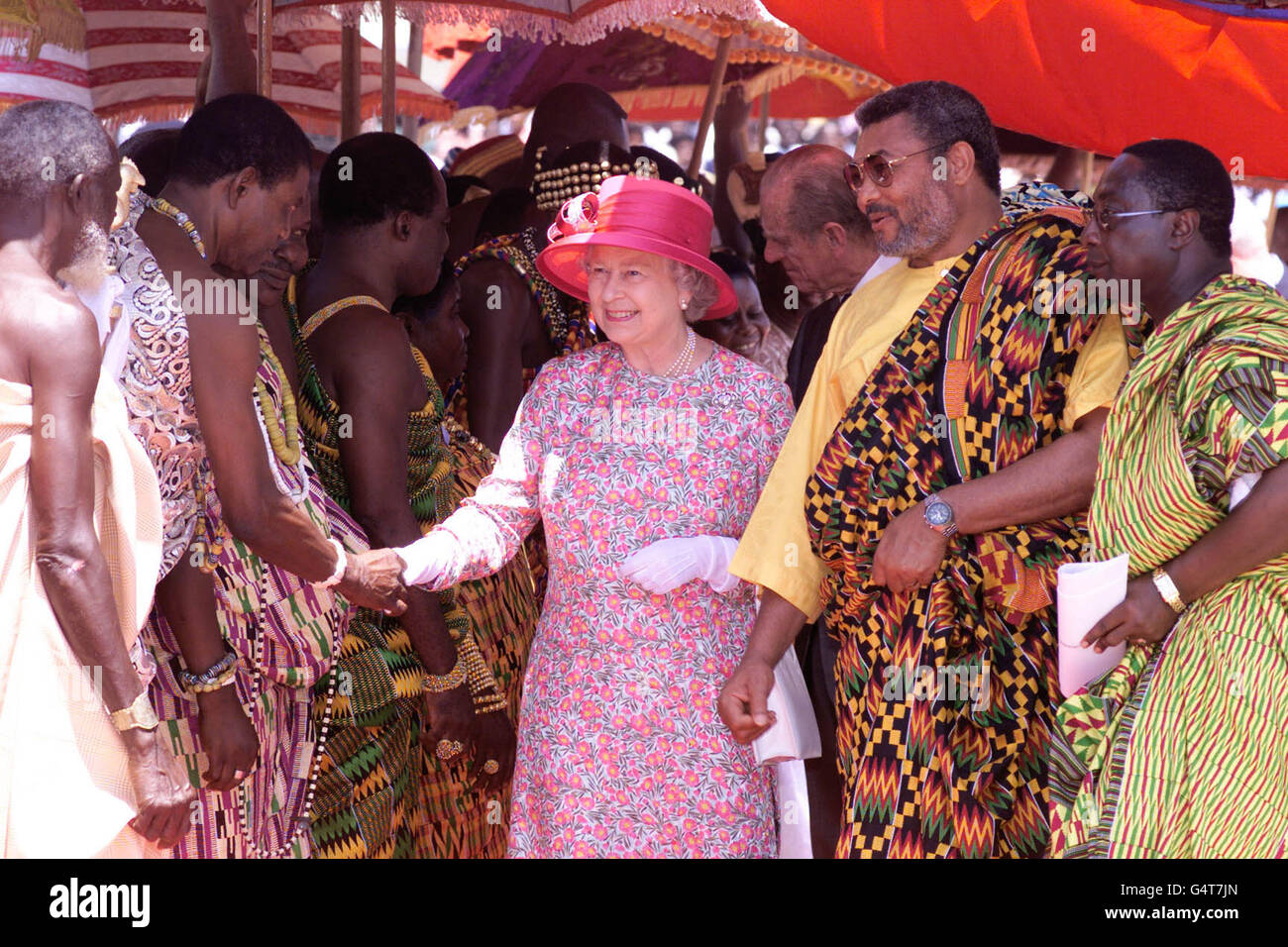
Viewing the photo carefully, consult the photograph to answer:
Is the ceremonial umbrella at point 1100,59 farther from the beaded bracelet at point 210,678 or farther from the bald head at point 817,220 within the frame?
the beaded bracelet at point 210,678

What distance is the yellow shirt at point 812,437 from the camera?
11.6ft

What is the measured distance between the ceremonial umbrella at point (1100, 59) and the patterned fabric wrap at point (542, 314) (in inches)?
44.1

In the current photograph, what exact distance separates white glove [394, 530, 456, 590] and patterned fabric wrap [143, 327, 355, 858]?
23 cm

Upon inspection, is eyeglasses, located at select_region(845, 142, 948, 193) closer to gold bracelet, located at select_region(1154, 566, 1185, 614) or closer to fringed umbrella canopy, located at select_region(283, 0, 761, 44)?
gold bracelet, located at select_region(1154, 566, 1185, 614)

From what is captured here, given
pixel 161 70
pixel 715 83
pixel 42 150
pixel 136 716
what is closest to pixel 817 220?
pixel 42 150

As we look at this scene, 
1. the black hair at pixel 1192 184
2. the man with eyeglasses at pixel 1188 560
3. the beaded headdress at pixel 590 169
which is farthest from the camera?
the beaded headdress at pixel 590 169

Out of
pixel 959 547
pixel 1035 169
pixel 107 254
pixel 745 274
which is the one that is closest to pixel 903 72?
pixel 745 274

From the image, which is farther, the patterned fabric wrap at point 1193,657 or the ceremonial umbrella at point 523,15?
the ceremonial umbrella at point 523,15

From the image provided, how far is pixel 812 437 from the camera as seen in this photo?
3.63m

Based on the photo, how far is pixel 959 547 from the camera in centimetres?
335

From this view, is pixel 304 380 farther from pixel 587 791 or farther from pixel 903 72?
pixel 903 72

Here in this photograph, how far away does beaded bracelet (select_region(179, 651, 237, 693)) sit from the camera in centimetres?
342

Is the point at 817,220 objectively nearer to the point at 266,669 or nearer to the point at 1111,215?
the point at 1111,215

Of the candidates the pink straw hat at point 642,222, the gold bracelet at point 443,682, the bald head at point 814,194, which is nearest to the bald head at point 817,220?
the bald head at point 814,194
